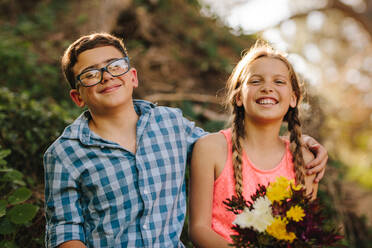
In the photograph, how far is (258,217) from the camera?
A: 5.23 ft

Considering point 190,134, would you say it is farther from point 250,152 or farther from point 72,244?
point 72,244

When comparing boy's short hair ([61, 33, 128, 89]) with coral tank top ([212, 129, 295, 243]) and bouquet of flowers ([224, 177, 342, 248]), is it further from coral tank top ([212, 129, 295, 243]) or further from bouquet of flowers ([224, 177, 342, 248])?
bouquet of flowers ([224, 177, 342, 248])

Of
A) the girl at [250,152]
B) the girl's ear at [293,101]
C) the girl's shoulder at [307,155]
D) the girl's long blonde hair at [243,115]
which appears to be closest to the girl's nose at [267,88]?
the girl at [250,152]

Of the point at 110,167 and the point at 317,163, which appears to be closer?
the point at 110,167

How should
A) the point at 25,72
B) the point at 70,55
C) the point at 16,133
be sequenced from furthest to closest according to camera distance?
the point at 25,72
the point at 16,133
the point at 70,55

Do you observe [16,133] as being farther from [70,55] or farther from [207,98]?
[207,98]

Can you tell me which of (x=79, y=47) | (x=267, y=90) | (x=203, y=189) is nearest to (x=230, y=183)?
(x=203, y=189)

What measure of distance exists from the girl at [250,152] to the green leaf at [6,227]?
4.03 feet

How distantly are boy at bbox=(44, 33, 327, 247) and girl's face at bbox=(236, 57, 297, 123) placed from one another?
0.50 metres

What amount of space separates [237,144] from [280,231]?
110 centimetres

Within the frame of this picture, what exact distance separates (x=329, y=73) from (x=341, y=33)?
186cm

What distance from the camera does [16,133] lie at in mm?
3336

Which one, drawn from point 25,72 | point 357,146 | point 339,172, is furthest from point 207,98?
point 357,146

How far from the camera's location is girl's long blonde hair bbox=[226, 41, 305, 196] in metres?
2.50
